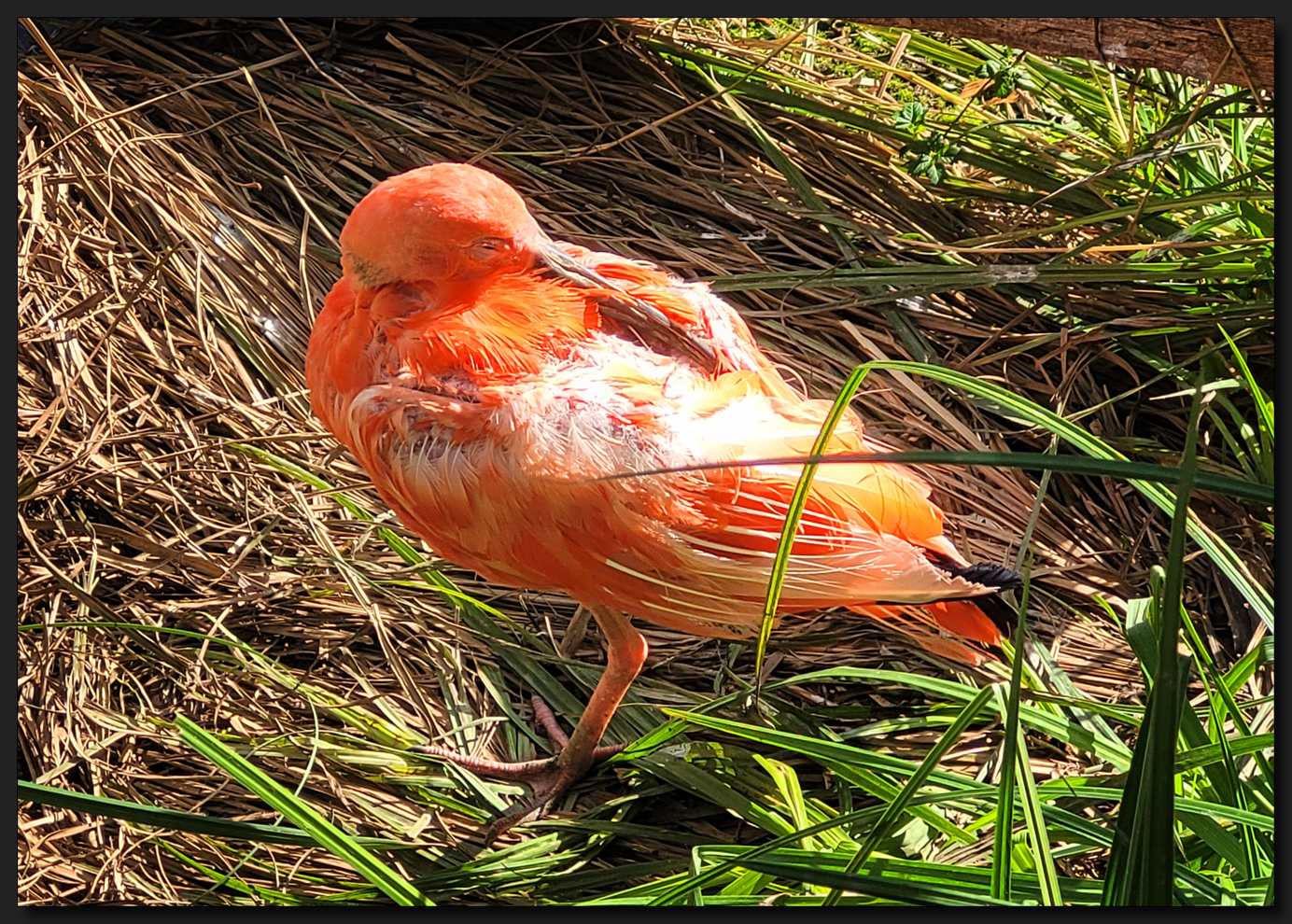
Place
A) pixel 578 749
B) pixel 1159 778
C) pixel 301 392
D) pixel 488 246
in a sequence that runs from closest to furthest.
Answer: pixel 1159 778, pixel 488 246, pixel 578 749, pixel 301 392

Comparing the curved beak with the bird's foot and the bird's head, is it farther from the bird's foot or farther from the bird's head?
the bird's foot

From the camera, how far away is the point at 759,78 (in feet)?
6.83

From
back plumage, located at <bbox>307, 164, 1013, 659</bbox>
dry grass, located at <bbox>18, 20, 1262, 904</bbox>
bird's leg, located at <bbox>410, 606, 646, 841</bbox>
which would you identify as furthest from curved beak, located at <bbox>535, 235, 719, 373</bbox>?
dry grass, located at <bbox>18, 20, 1262, 904</bbox>

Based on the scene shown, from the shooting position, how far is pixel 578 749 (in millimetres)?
1526

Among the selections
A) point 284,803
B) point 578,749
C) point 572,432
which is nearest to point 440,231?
point 572,432

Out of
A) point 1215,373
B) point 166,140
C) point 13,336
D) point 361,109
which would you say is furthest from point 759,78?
point 13,336

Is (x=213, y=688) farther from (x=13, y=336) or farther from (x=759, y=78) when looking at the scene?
(x=759, y=78)

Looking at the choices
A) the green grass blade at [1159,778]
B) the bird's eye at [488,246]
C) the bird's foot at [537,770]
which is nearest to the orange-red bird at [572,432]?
the bird's eye at [488,246]

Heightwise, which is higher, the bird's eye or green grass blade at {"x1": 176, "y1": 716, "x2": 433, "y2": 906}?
the bird's eye

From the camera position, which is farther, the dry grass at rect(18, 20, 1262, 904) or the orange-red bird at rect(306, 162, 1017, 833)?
the dry grass at rect(18, 20, 1262, 904)

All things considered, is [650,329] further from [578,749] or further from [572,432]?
[578,749]

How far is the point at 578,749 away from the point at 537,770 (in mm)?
79

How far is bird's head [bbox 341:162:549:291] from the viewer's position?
1193 millimetres

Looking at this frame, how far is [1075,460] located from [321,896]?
1.04 metres
